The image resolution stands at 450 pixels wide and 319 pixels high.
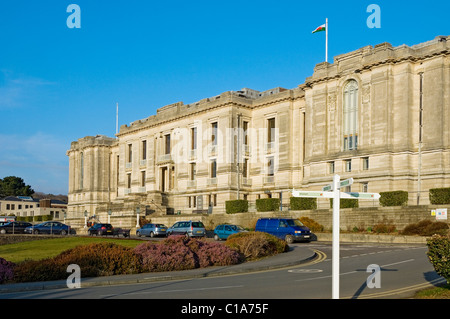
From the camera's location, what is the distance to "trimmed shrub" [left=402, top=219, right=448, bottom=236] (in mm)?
36688

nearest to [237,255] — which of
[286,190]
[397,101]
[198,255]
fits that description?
[198,255]

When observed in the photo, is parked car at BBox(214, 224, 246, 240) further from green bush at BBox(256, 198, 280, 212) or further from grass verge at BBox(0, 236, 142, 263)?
green bush at BBox(256, 198, 280, 212)

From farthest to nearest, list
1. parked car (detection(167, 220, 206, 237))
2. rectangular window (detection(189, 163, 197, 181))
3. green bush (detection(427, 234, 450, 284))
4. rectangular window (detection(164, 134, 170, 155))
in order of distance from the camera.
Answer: rectangular window (detection(164, 134, 170, 155))
rectangular window (detection(189, 163, 197, 181))
parked car (detection(167, 220, 206, 237))
green bush (detection(427, 234, 450, 284))

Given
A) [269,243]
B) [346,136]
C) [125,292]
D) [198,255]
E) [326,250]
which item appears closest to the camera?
[125,292]

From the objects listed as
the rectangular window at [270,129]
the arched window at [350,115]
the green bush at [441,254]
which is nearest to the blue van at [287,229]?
the arched window at [350,115]

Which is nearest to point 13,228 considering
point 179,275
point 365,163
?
point 365,163

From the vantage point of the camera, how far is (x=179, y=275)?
67.4 ft

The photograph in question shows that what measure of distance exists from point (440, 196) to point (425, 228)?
4.09m

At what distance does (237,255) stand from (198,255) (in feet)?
7.12

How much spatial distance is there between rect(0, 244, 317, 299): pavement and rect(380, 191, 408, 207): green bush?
18.8 meters

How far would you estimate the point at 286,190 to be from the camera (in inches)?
2448

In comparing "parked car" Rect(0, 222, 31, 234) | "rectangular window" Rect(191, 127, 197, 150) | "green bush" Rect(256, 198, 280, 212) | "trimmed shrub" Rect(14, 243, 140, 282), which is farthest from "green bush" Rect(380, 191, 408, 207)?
"parked car" Rect(0, 222, 31, 234)

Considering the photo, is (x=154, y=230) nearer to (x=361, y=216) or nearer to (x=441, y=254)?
(x=361, y=216)
